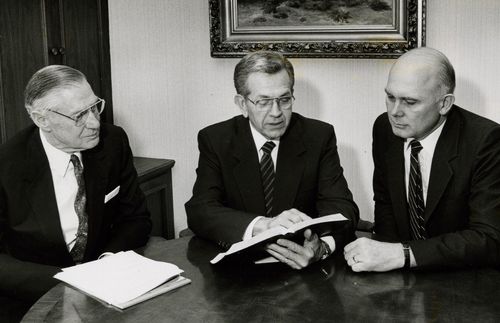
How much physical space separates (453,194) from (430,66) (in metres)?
0.54

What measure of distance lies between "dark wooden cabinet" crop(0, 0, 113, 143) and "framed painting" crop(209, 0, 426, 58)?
0.80 metres

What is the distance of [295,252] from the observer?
7.42 feet

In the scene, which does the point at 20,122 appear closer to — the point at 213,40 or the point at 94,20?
the point at 94,20

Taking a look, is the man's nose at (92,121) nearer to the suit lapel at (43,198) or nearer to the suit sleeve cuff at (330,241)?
the suit lapel at (43,198)

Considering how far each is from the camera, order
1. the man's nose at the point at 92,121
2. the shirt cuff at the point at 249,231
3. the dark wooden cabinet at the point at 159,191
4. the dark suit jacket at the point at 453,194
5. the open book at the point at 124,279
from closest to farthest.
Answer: the open book at the point at 124,279
the dark suit jacket at the point at 453,194
the shirt cuff at the point at 249,231
the man's nose at the point at 92,121
the dark wooden cabinet at the point at 159,191

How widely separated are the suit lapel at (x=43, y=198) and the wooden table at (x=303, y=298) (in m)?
0.49

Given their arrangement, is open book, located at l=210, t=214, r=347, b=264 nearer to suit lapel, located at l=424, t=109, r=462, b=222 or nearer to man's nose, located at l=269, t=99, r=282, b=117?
Answer: suit lapel, located at l=424, t=109, r=462, b=222

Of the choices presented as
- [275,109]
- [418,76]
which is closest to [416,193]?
[418,76]

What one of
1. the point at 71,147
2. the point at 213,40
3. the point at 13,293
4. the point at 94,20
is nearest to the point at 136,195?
the point at 71,147

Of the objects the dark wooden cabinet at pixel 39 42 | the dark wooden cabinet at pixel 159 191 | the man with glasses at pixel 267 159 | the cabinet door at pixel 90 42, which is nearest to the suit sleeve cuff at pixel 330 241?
the man with glasses at pixel 267 159

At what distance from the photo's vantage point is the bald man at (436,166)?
8.01 feet

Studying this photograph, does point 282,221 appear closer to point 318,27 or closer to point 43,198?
point 43,198

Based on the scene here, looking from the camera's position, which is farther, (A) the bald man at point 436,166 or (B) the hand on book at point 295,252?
(A) the bald man at point 436,166

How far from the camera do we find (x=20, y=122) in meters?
3.51
